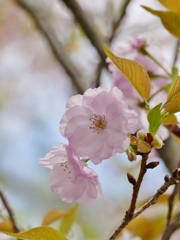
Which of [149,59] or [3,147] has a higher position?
[149,59]

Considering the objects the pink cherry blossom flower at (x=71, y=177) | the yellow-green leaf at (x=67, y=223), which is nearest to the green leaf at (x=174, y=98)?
the pink cherry blossom flower at (x=71, y=177)

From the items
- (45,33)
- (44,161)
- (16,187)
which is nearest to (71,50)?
(45,33)

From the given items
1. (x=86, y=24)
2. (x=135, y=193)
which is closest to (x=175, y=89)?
(x=135, y=193)

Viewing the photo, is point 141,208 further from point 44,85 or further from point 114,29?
point 44,85

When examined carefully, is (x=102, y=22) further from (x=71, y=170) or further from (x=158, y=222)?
(x=71, y=170)

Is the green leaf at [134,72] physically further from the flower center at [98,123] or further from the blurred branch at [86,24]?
the blurred branch at [86,24]

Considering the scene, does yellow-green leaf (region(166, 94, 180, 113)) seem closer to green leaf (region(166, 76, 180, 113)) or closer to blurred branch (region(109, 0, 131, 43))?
green leaf (region(166, 76, 180, 113))
